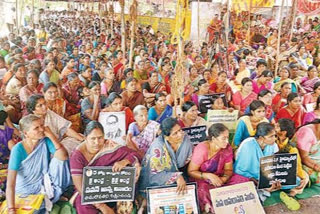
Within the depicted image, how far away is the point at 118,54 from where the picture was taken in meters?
7.79

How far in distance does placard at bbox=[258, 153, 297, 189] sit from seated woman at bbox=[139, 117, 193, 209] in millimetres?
791

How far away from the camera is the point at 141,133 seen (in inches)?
156

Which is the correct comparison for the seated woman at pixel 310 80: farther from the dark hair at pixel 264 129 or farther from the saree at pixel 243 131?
the dark hair at pixel 264 129

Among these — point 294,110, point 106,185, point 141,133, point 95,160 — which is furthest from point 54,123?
point 294,110

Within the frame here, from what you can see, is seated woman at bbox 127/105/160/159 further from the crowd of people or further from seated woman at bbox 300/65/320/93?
seated woman at bbox 300/65/320/93

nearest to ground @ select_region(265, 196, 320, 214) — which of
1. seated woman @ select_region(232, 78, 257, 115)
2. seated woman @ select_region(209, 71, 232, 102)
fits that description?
seated woman @ select_region(232, 78, 257, 115)

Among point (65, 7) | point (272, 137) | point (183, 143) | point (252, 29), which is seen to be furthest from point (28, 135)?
point (65, 7)

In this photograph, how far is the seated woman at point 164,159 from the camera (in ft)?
11.0

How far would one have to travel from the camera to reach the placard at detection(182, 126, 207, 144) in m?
3.99

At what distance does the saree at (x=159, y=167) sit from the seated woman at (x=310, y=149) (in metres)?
1.52

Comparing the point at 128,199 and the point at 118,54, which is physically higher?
the point at 118,54

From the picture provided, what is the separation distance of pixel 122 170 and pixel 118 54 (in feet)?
16.5

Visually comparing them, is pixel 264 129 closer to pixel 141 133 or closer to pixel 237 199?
pixel 237 199

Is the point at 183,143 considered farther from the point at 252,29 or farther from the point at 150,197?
the point at 252,29
